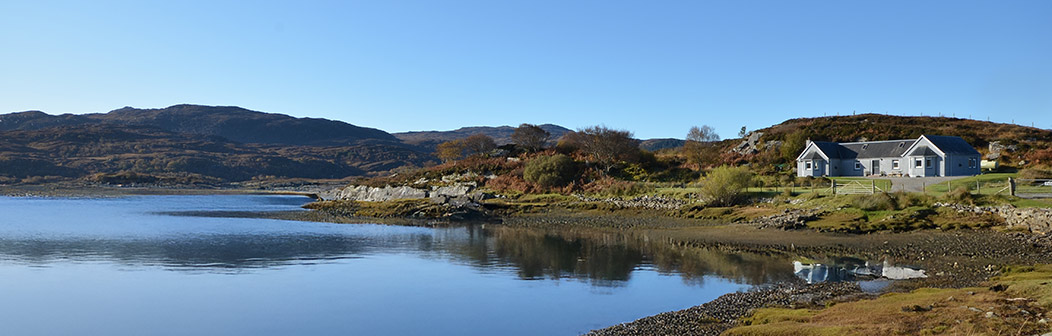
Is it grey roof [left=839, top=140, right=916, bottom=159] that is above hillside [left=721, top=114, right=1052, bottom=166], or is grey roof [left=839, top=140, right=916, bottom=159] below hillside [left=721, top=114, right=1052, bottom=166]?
below

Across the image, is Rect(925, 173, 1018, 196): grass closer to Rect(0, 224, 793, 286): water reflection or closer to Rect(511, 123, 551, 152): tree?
Rect(0, 224, 793, 286): water reflection

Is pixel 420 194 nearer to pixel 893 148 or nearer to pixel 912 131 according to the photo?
pixel 893 148

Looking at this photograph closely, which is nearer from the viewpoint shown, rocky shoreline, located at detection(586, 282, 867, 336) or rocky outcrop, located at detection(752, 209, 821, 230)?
rocky shoreline, located at detection(586, 282, 867, 336)

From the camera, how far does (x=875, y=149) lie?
63219 millimetres

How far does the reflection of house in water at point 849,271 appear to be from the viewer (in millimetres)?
22094

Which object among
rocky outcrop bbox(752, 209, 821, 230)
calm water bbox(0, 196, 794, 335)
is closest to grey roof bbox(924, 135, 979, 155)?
rocky outcrop bbox(752, 209, 821, 230)

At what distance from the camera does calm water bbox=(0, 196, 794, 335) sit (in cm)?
1744

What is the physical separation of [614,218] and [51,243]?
3646 centimetres

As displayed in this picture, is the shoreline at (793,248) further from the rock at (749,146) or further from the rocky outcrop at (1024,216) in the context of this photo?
the rock at (749,146)

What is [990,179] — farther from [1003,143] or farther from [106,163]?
[106,163]

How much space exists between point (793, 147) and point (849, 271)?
166 ft

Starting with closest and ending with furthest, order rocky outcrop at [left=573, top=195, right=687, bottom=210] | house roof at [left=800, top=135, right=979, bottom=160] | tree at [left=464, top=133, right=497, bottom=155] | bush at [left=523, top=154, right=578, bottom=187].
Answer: rocky outcrop at [left=573, top=195, right=687, bottom=210] → house roof at [left=800, top=135, right=979, bottom=160] → bush at [left=523, top=154, right=578, bottom=187] → tree at [left=464, top=133, right=497, bottom=155]

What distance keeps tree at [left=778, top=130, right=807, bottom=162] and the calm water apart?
4076 cm

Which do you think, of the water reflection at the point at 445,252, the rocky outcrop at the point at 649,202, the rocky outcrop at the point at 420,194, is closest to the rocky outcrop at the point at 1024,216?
the water reflection at the point at 445,252
